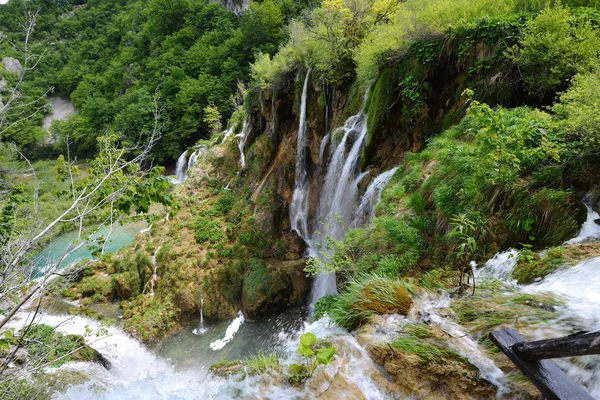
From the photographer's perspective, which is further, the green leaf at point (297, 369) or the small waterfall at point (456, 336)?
the green leaf at point (297, 369)

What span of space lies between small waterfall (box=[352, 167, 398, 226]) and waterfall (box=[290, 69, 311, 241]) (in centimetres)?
576

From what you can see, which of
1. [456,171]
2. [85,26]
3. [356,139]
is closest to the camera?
[456,171]

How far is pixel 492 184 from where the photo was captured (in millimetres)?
4922

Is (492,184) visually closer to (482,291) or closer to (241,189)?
(482,291)

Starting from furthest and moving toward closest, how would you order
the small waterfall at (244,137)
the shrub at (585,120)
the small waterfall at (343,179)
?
the small waterfall at (244,137)
the small waterfall at (343,179)
the shrub at (585,120)

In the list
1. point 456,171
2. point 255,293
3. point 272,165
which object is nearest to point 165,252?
point 255,293

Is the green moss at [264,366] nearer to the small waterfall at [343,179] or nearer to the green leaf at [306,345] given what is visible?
the green leaf at [306,345]


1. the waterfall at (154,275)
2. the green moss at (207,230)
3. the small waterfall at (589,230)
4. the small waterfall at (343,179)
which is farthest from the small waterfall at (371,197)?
the waterfall at (154,275)

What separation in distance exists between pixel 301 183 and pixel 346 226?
528 centimetres

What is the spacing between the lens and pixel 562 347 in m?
1.83

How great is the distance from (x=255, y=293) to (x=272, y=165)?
24.5 ft

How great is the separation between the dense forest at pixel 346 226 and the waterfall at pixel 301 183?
0.10 metres

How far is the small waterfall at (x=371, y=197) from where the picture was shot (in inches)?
323

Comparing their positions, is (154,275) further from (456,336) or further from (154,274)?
(456,336)
